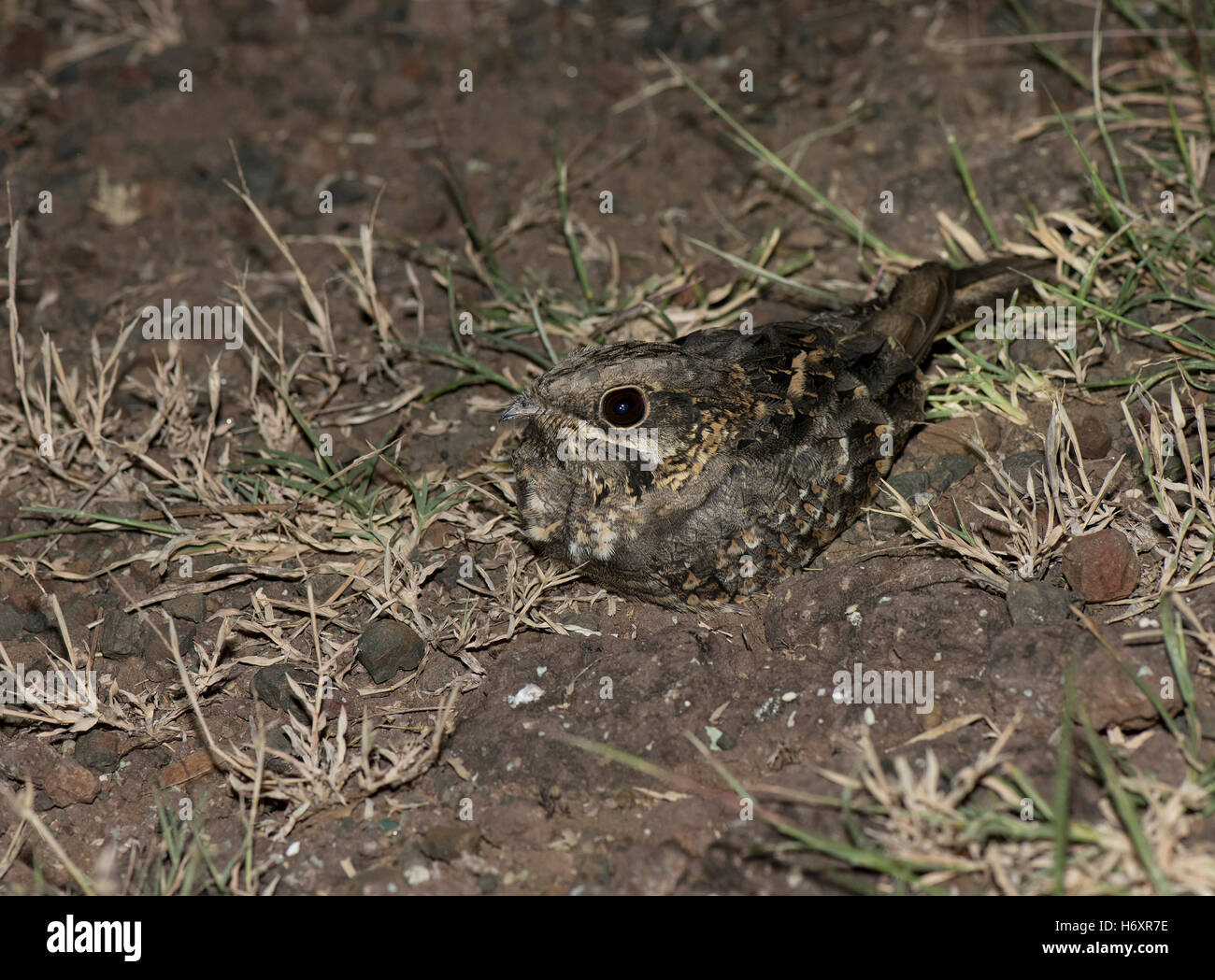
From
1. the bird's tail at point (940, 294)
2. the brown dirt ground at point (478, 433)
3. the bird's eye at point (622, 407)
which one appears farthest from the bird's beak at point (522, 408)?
the bird's tail at point (940, 294)

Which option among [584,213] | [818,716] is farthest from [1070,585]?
[584,213]

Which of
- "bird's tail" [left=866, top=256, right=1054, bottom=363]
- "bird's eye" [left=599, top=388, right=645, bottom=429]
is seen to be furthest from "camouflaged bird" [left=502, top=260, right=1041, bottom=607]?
"bird's tail" [left=866, top=256, right=1054, bottom=363]

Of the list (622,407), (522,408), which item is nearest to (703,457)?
(622,407)

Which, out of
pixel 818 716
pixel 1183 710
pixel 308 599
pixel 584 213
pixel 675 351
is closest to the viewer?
pixel 1183 710

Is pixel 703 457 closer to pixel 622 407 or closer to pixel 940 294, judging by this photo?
pixel 622 407

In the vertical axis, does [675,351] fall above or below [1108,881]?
above
